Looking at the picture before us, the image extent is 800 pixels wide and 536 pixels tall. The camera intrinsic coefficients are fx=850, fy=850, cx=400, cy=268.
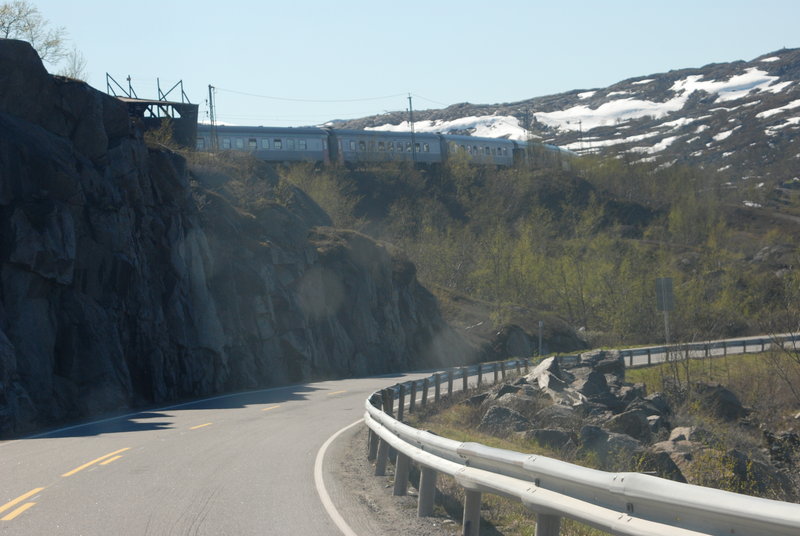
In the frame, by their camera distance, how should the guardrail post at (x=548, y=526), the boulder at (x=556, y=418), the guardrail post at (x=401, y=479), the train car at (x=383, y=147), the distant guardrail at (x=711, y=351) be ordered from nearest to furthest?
1. the guardrail post at (x=548, y=526)
2. the guardrail post at (x=401, y=479)
3. the boulder at (x=556, y=418)
4. the distant guardrail at (x=711, y=351)
5. the train car at (x=383, y=147)

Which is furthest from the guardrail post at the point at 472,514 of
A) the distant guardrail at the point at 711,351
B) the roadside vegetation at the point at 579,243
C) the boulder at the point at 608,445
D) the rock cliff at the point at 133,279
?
the distant guardrail at the point at 711,351

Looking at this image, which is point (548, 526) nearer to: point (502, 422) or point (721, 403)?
point (502, 422)

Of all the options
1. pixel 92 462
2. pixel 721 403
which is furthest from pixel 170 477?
pixel 721 403

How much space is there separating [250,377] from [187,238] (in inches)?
236

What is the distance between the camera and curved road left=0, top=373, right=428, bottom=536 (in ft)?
27.0

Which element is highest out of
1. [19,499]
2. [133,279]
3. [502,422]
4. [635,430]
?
[133,279]

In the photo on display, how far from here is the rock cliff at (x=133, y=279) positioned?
2202cm

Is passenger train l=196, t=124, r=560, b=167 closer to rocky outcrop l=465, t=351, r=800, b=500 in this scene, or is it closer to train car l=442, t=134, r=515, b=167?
train car l=442, t=134, r=515, b=167

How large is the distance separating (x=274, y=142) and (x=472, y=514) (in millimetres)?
64297

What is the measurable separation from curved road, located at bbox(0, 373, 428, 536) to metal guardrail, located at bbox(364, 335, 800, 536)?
52.2 inches

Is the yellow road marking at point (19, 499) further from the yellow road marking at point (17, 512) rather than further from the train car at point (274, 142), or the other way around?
the train car at point (274, 142)

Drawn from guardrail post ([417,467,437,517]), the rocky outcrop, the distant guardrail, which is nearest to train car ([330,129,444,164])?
the distant guardrail

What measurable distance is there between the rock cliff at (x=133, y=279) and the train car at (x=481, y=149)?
49.7 meters

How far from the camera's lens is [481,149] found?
9575 cm
